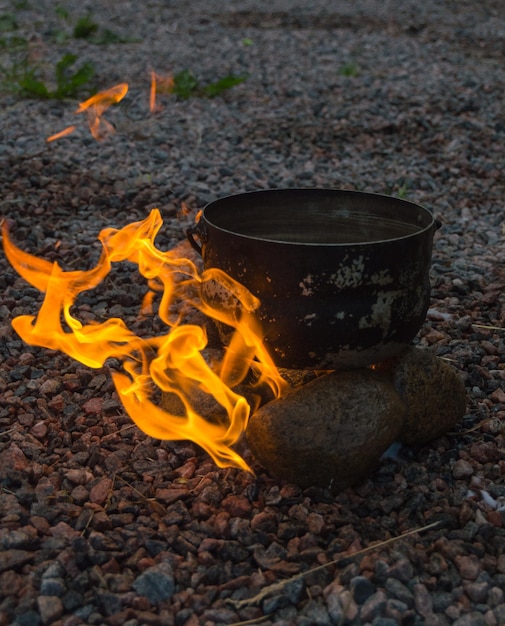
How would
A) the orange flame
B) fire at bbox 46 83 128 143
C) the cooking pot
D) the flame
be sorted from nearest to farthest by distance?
the cooking pot → fire at bbox 46 83 128 143 → the orange flame → the flame

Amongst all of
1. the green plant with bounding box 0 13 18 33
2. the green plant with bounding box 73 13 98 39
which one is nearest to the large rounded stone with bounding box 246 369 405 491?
the green plant with bounding box 73 13 98 39

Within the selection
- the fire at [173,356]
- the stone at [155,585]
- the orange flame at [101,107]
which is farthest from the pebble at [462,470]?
the orange flame at [101,107]

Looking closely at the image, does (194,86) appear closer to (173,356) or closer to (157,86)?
(157,86)

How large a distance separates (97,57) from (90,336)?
6.75 meters

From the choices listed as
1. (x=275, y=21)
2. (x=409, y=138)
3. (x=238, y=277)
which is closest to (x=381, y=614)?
(x=238, y=277)

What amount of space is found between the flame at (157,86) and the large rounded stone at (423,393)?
497 centimetres

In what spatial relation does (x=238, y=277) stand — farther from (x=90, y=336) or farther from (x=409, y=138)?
(x=409, y=138)

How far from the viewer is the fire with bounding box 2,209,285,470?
9.23 feet

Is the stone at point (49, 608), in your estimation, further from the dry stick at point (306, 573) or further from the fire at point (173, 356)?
the fire at point (173, 356)

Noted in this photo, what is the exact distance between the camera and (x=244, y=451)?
2934mm

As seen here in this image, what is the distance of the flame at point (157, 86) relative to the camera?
7.38 metres

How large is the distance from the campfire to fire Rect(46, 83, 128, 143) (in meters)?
3.53

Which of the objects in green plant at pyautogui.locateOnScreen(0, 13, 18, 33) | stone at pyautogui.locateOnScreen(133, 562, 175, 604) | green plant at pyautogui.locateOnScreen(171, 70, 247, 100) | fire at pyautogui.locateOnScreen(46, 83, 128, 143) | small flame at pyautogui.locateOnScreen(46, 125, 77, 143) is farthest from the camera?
green plant at pyautogui.locateOnScreen(0, 13, 18, 33)

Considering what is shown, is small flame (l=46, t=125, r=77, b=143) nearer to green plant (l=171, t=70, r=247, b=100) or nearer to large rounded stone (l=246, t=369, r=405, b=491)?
green plant (l=171, t=70, r=247, b=100)
